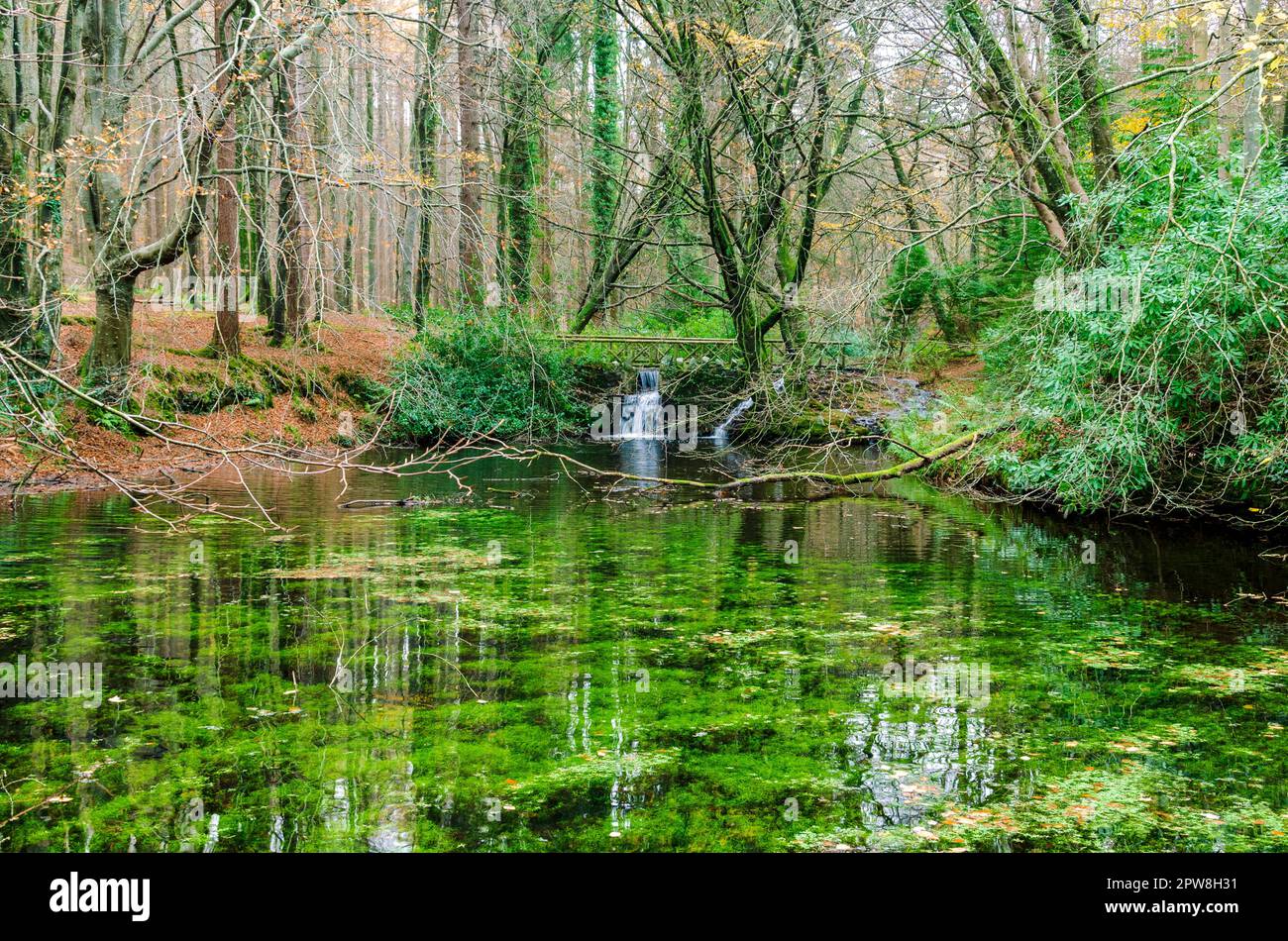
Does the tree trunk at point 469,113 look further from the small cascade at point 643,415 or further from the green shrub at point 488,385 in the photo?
the small cascade at point 643,415

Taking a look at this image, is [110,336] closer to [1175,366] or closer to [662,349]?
[662,349]

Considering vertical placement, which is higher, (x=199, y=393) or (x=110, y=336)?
(x=110, y=336)

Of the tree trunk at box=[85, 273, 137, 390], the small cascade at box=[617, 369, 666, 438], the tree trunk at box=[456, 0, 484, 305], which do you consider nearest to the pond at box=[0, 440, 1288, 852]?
the tree trunk at box=[456, 0, 484, 305]

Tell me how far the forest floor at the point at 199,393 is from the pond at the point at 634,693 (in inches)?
128

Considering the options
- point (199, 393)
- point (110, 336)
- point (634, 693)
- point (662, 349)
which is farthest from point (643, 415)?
point (634, 693)

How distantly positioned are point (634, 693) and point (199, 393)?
1206cm

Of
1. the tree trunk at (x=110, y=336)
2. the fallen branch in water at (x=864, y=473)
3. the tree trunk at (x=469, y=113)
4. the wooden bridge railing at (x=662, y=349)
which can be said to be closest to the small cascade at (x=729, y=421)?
the wooden bridge railing at (x=662, y=349)

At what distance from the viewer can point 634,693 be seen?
189 inches

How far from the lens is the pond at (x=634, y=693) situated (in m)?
3.47

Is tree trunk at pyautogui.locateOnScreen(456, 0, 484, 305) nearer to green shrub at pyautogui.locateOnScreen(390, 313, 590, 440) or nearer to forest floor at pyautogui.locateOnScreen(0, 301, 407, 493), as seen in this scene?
green shrub at pyautogui.locateOnScreen(390, 313, 590, 440)

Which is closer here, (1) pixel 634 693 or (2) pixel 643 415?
(1) pixel 634 693

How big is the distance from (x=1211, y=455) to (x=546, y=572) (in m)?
5.97

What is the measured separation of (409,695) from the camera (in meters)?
4.71
